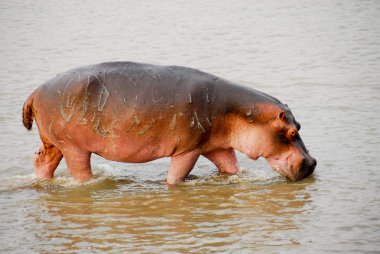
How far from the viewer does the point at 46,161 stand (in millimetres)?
8398

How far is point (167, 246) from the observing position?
627 centimetres

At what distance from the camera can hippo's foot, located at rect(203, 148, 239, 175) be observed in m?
8.34

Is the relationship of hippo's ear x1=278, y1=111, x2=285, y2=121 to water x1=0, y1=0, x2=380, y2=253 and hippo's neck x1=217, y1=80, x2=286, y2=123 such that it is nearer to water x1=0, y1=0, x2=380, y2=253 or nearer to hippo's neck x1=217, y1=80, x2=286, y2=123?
hippo's neck x1=217, y1=80, x2=286, y2=123

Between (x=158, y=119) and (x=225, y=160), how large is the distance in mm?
1034

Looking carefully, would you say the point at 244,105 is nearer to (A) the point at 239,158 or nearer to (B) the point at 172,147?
(B) the point at 172,147

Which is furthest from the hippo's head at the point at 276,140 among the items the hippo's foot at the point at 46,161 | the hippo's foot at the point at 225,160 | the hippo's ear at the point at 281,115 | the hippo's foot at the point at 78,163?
the hippo's foot at the point at 46,161

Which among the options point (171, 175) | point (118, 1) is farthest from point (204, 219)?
point (118, 1)

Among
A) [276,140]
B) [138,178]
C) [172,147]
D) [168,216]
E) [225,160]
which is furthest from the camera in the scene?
[138,178]

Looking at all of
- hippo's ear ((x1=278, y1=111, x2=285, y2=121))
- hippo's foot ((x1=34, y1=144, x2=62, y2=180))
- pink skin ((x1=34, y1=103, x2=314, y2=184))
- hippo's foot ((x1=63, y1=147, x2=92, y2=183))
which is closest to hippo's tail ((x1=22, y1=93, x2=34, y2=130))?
pink skin ((x1=34, y1=103, x2=314, y2=184))

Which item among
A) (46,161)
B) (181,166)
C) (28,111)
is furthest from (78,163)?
(181,166)

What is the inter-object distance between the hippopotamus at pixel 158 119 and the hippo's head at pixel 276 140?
0.01m

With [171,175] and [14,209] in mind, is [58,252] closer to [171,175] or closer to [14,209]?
[14,209]

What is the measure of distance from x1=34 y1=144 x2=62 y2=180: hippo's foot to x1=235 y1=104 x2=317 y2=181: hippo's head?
2.00 meters

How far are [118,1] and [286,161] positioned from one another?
1554 cm
